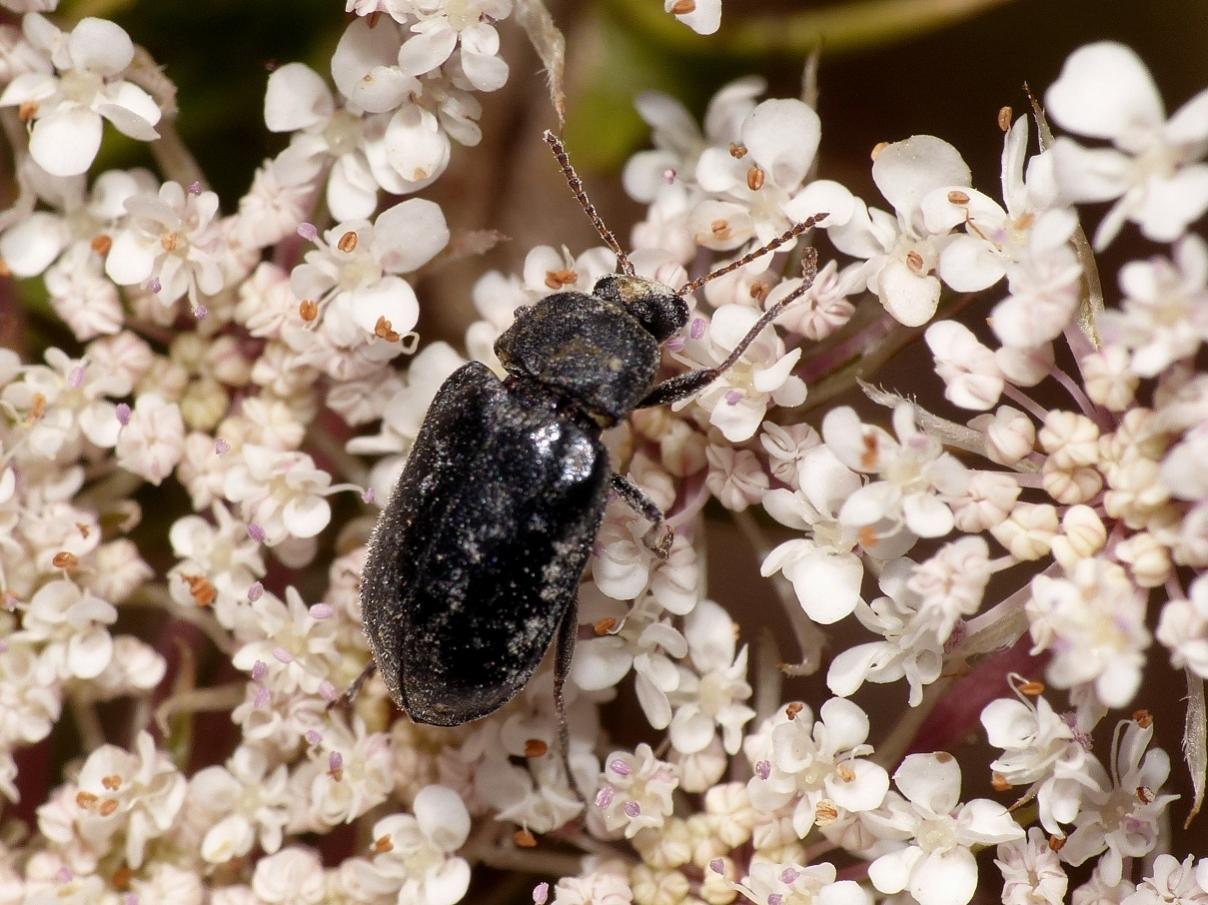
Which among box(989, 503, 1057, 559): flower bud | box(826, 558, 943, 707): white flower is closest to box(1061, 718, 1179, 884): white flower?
box(826, 558, 943, 707): white flower

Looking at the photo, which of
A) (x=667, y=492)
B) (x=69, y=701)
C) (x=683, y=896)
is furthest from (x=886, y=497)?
(x=69, y=701)

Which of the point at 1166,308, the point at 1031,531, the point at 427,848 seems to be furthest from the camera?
the point at 427,848

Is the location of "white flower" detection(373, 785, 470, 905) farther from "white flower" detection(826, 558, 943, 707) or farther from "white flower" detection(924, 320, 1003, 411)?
"white flower" detection(924, 320, 1003, 411)

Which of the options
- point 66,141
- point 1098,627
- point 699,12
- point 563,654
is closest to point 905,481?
point 1098,627

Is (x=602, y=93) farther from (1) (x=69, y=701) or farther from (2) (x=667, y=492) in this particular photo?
(1) (x=69, y=701)

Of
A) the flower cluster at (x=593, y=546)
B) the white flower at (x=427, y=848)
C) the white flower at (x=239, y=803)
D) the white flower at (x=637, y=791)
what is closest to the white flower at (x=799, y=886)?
the flower cluster at (x=593, y=546)

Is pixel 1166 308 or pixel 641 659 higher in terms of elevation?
pixel 1166 308

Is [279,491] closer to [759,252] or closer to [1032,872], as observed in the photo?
[759,252]

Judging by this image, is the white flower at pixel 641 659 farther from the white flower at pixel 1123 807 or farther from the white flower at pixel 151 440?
the white flower at pixel 151 440
